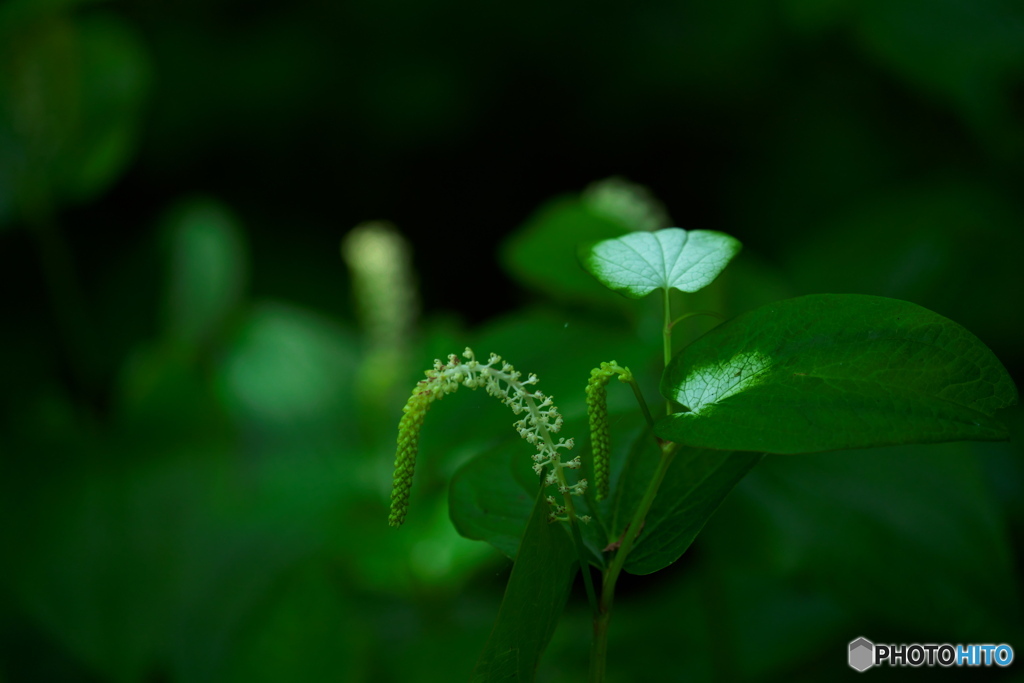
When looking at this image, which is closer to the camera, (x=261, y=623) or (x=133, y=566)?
(x=261, y=623)

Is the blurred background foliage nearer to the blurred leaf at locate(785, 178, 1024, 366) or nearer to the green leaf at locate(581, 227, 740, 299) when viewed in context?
the blurred leaf at locate(785, 178, 1024, 366)

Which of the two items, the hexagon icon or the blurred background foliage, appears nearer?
the hexagon icon

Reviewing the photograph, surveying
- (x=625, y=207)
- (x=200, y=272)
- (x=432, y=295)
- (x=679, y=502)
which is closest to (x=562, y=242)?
(x=625, y=207)

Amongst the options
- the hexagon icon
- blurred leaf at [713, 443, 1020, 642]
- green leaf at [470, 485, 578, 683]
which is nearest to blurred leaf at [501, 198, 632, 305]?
blurred leaf at [713, 443, 1020, 642]

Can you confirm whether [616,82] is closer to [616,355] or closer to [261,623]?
[616,355]

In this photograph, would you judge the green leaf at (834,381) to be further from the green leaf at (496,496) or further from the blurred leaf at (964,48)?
the blurred leaf at (964,48)

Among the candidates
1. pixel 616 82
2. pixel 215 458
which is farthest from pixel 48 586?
pixel 616 82
